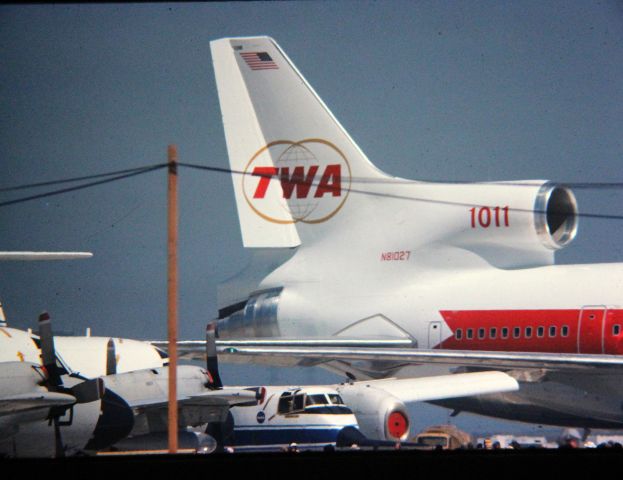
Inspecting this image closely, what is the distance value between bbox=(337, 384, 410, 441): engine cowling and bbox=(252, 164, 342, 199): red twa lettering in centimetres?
713

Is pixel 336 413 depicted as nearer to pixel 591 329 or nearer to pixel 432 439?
Result: pixel 432 439

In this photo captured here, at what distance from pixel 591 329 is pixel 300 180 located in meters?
8.42

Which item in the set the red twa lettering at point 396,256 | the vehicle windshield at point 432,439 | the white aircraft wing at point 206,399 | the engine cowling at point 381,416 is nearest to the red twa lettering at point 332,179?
the red twa lettering at point 396,256

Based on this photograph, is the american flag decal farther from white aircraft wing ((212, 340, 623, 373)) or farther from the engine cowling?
the engine cowling

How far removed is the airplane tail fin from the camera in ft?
85.5

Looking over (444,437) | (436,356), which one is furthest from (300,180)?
(436,356)

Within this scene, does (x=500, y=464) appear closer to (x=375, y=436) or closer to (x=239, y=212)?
(x=375, y=436)

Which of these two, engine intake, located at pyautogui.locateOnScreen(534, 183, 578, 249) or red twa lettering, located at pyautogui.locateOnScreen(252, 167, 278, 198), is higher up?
red twa lettering, located at pyautogui.locateOnScreen(252, 167, 278, 198)

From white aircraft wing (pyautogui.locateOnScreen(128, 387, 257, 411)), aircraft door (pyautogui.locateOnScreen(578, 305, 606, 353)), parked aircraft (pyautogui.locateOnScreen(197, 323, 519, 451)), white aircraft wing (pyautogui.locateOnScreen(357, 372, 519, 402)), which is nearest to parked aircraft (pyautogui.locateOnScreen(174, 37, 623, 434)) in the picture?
aircraft door (pyautogui.locateOnScreen(578, 305, 606, 353))

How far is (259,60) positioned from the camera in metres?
26.5

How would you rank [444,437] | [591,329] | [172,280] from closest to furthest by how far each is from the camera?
1. [172,280]
2. [591,329]
3. [444,437]

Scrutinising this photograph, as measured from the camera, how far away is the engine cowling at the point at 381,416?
19469 millimetres

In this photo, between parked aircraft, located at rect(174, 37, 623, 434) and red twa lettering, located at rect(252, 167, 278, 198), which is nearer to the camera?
parked aircraft, located at rect(174, 37, 623, 434)

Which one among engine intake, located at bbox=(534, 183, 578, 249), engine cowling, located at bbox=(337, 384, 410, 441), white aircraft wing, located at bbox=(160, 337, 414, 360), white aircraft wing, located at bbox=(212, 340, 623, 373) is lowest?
engine cowling, located at bbox=(337, 384, 410, 441)
